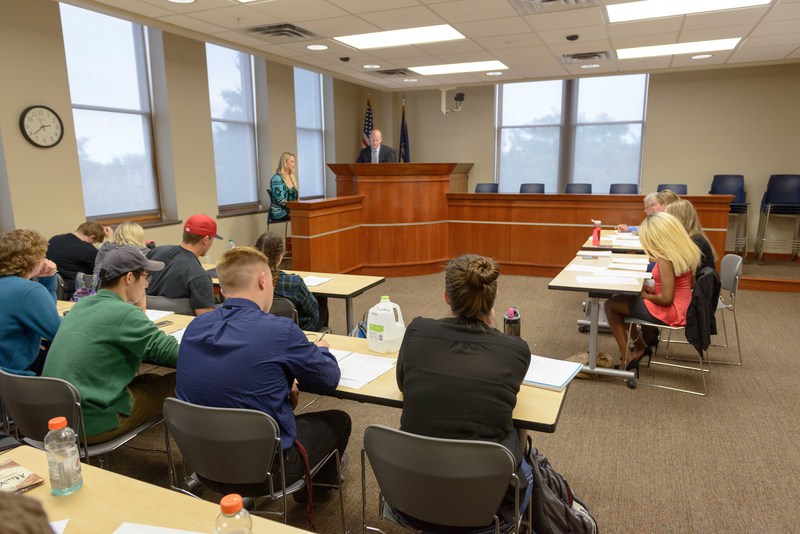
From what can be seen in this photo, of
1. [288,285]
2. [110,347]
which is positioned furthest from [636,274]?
[110,347]

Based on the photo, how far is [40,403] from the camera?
6.78 feet

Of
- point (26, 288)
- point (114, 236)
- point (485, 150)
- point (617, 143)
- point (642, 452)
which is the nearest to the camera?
point (26, 288)

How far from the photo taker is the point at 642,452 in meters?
2.97

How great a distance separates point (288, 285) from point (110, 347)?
1.32m

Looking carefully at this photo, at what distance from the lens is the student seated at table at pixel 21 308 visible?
95.3 inches

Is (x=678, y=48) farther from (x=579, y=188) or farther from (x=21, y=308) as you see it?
(x=21, y=308)

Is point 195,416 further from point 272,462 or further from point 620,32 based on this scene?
point 620,32

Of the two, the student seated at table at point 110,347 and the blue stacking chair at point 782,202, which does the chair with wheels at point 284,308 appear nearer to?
the student seated at table at point 110,347

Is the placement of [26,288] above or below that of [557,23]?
below

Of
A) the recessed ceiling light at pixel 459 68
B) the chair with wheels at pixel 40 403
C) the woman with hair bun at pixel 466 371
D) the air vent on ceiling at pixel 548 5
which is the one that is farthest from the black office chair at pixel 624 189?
the chair with wheels at pixel 40 403

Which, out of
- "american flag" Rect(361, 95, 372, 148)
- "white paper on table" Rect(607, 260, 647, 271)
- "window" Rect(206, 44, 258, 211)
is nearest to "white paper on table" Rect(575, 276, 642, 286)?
"white paper on table" Rect(607, 260, 647, 271)

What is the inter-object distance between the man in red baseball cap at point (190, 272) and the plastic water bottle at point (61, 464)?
1922 mm

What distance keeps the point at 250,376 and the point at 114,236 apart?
9.80 ft

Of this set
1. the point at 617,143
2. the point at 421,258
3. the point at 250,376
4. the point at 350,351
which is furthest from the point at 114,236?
the point at 617,143
